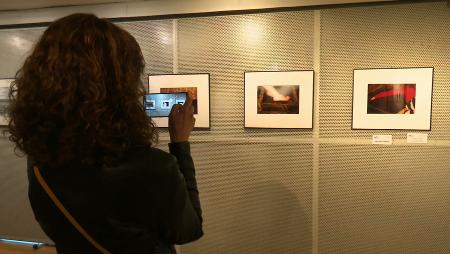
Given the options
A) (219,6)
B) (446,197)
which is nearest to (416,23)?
(446,197)

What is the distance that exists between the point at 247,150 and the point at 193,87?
0.71 metres

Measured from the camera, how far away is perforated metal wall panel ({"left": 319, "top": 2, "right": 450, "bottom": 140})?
234 centimetres

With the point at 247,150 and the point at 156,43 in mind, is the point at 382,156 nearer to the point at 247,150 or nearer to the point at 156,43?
the point at 247,150

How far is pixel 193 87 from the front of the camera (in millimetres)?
2734

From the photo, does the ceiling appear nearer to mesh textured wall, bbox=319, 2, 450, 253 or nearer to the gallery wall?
the gallery wall

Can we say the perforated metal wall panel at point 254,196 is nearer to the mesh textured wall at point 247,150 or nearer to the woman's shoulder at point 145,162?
the mesh textured wall at point 247,150

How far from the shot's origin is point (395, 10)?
239 cm

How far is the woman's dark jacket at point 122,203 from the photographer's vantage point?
2.67 ft

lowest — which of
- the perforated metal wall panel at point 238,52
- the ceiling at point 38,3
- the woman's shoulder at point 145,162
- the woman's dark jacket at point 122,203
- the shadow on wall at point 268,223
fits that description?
the shadow on wall at point 268,223

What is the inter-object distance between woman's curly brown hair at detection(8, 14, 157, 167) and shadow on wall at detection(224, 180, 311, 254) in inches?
76.4

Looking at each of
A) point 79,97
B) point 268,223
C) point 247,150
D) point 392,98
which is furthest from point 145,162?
point 392,98

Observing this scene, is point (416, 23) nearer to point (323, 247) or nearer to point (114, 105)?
point (323, 247)

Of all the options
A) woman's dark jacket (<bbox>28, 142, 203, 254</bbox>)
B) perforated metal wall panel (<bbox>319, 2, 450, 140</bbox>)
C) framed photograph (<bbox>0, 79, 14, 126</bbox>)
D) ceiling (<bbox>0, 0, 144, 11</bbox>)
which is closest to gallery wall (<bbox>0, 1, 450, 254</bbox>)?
perforated metal wall panel (<bbox>319, 2, 450, 140</bbox>)

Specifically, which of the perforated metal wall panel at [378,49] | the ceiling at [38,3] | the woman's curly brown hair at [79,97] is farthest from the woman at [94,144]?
the ceiling at [38,3]
